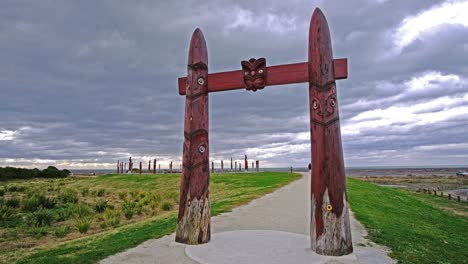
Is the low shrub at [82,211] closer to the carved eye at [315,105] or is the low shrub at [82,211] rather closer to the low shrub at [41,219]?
the low shrub at [41,219]

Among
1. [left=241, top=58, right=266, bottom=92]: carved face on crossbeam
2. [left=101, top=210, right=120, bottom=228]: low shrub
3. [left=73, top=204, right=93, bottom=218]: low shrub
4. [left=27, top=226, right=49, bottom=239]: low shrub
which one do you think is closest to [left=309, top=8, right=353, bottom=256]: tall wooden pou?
[left=241, top=58, right=266, bottom=92]: carved face on crossbeam

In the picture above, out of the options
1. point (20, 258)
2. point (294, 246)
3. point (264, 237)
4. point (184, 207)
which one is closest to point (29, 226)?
point (20, 258)

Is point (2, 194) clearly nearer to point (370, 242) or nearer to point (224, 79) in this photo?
point (224, 79)

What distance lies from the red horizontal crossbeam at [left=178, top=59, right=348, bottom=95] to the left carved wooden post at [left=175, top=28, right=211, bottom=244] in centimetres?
24

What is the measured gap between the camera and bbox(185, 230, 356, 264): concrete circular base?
5105 millimetres

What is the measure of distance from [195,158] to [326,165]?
8.29ft

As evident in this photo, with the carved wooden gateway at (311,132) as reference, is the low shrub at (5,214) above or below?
below

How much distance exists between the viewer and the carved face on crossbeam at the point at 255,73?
6.39 meters

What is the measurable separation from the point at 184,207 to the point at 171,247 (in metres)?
0.78

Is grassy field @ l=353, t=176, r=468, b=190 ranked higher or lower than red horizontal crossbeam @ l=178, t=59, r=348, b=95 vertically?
lower

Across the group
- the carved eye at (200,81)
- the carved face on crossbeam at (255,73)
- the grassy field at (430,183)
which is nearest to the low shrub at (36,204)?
the carved eye at (200,81)

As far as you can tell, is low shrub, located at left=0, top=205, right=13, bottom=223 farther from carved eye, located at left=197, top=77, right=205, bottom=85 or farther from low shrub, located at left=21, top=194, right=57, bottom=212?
carved eye, located at left=197, top=77, right=205, bottom=85

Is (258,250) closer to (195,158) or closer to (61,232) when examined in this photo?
(195,158)

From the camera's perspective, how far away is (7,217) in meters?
12.6
